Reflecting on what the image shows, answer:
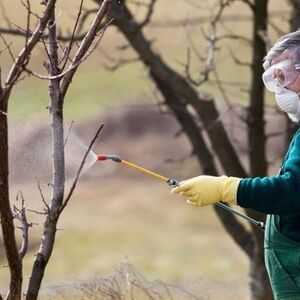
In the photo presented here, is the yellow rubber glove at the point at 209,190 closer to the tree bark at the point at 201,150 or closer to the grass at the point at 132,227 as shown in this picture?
the tree bark at the point at 201,150

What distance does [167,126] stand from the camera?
74.1ft

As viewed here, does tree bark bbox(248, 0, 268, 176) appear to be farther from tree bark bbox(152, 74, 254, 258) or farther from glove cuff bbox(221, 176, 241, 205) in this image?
glove cuff bbox(221, 176, 241, 205)

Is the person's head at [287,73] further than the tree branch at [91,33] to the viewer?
Yes

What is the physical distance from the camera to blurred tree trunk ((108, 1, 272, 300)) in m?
5.83

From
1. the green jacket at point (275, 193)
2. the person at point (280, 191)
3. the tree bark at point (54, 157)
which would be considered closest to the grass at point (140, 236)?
the tree bark at point (54, 157)

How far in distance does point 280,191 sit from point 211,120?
9.46 feet

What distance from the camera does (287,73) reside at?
3.28 metres

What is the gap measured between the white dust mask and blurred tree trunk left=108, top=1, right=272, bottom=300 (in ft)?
6.61

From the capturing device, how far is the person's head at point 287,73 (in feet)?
10.7

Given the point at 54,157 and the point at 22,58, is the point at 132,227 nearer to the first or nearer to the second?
the point at 54,157

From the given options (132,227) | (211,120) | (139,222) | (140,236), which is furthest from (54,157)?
(139,222)

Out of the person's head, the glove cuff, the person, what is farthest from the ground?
the glove cuff

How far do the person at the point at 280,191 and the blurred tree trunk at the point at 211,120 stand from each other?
6.54ft

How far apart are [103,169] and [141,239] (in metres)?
4.83
